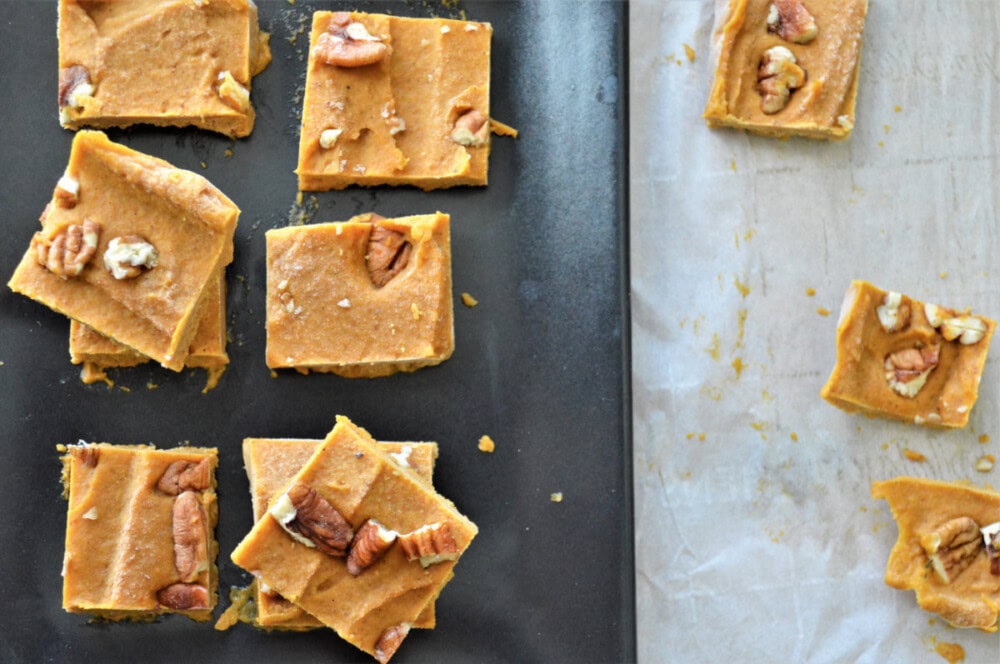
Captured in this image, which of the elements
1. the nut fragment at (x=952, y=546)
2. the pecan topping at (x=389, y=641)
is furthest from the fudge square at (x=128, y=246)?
the nut fragment at (x=952, y=546)

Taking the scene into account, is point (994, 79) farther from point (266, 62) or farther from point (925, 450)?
point (266, 62)

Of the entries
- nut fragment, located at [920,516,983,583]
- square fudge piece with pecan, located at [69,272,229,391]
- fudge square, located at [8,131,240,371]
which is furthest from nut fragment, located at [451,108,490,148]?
nut fragment, located at [920,516,983,583]

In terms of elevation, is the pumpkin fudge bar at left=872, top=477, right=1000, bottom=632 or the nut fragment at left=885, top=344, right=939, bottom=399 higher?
the nut fragment at left=885, top=344, right=939, bottom=399

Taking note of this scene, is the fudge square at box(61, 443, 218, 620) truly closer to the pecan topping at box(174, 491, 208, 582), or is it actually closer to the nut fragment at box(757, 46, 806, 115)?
the pecan topping at box(174, 491, 208, 582)

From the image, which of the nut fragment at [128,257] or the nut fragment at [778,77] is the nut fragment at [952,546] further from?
the nut fragment at [128,257]

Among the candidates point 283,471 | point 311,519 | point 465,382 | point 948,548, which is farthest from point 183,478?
point 948,548

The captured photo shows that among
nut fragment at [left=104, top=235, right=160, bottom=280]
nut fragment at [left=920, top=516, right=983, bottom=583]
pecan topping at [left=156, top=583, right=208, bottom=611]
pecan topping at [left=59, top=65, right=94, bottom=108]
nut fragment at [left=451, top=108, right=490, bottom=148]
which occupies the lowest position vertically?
pecan topping at [left=156, top=583, right=208, bottom=611]
